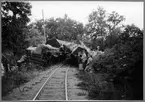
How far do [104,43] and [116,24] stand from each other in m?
1.15

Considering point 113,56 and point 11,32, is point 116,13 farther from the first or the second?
point 11,32

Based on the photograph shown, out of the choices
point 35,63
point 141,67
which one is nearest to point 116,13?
point 141,67

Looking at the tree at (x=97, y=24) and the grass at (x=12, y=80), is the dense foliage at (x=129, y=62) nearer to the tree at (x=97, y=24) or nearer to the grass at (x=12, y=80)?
the tree at (x=97, y=24)

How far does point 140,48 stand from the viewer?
6.04 metres

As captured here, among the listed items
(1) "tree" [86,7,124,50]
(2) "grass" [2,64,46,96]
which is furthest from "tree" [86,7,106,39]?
(2) "grass" [2,64,46,96]

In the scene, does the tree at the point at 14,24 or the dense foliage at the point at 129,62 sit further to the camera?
the tree at the point at 14,24

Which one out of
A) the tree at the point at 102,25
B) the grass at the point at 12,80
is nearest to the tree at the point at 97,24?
the tree at the point at 102,25

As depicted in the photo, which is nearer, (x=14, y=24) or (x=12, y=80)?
(x=14, y=24)

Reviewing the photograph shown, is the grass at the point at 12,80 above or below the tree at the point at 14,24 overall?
below

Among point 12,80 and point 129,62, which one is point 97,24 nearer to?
point 129,62

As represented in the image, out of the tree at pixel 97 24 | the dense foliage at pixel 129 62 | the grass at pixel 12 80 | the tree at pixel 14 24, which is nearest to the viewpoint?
the dense foliage at pixel 129 62

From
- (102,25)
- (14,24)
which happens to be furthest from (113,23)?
(14,24)

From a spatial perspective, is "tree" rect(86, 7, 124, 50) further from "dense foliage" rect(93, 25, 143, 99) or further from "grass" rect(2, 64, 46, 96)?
"grass" rect(2, 64, 46, 96)

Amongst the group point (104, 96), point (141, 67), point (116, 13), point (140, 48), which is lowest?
point (104, 96)
